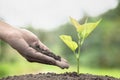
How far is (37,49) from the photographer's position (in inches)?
66.5

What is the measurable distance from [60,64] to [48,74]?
0.34ft

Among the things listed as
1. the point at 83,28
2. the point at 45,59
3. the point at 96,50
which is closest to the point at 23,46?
the point at 45,59

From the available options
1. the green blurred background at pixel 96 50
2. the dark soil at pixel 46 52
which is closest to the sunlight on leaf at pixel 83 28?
the dark soil at pixel 46 52

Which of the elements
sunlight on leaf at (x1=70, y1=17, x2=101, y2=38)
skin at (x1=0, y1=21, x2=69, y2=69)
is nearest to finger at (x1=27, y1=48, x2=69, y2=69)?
skin at (x1=0, y1=21, x2=69, y2=69)

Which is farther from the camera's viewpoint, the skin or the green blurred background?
the green blurred background

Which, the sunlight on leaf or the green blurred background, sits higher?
the green blurred background

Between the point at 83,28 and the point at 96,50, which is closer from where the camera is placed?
the point at 83,28

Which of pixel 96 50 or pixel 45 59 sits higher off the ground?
pixel 96 50

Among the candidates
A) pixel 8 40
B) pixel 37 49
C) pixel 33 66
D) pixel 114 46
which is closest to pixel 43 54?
pixel 37 49

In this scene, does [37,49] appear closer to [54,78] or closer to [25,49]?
[25,49]

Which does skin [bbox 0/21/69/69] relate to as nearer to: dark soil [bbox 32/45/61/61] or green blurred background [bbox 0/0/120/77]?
dark soil [bbox 32/45/61/61]

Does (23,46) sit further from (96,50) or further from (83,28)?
(96,50)

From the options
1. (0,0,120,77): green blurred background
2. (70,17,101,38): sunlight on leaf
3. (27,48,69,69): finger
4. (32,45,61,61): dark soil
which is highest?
(0,0,120,77): green blurred background

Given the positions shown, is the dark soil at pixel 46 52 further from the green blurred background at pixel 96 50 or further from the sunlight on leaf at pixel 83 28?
the green blurred background at pixel 96 50
